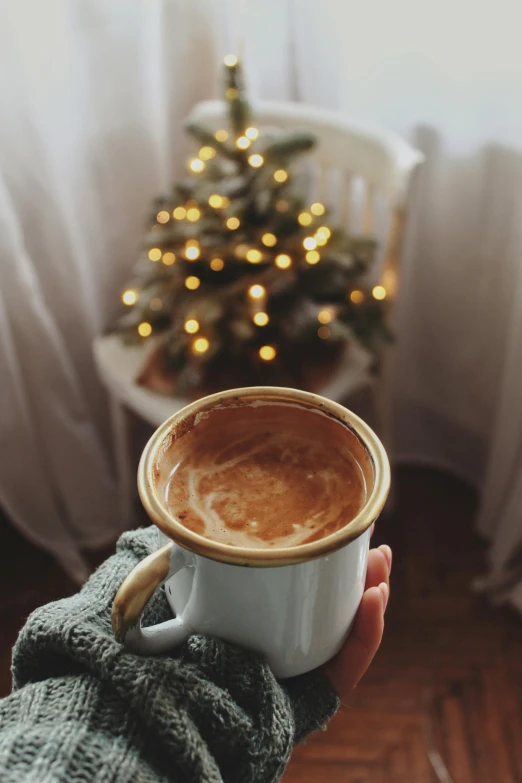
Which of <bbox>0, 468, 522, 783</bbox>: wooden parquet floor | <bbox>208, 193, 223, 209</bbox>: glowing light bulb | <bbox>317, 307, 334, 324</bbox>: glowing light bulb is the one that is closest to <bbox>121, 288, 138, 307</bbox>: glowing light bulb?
<bbox>208, 193, 223, 209</bbox>: glowing light bulb

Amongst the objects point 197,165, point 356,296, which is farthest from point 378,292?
point 197,165

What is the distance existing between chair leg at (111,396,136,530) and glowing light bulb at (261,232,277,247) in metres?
0.42

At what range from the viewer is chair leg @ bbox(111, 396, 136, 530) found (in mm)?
1415

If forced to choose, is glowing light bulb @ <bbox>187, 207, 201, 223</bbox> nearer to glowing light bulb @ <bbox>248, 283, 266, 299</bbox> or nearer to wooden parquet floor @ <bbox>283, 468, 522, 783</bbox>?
glowing light bulb @ <bbox>248, 283, 266, 299</bbox>

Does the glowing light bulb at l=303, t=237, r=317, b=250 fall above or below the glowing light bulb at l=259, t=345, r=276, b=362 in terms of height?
above

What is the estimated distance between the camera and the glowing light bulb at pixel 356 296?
49.5 inches

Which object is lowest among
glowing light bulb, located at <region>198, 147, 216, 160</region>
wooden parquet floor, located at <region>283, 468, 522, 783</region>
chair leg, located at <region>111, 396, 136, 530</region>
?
wooden parquet floor, located at <region>283, 468, 522, 783</region>

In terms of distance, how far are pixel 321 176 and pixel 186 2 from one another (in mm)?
412

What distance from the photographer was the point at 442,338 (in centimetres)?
163

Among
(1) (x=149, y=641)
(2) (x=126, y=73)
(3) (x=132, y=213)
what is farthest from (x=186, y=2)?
(1) (x=149, y=641)

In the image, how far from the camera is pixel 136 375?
129cm

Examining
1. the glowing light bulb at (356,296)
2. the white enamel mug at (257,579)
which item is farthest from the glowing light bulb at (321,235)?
the white enamel mug at (257,579)

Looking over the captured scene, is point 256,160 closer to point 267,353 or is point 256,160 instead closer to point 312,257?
point 312,257

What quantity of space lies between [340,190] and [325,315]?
0.39 metres
